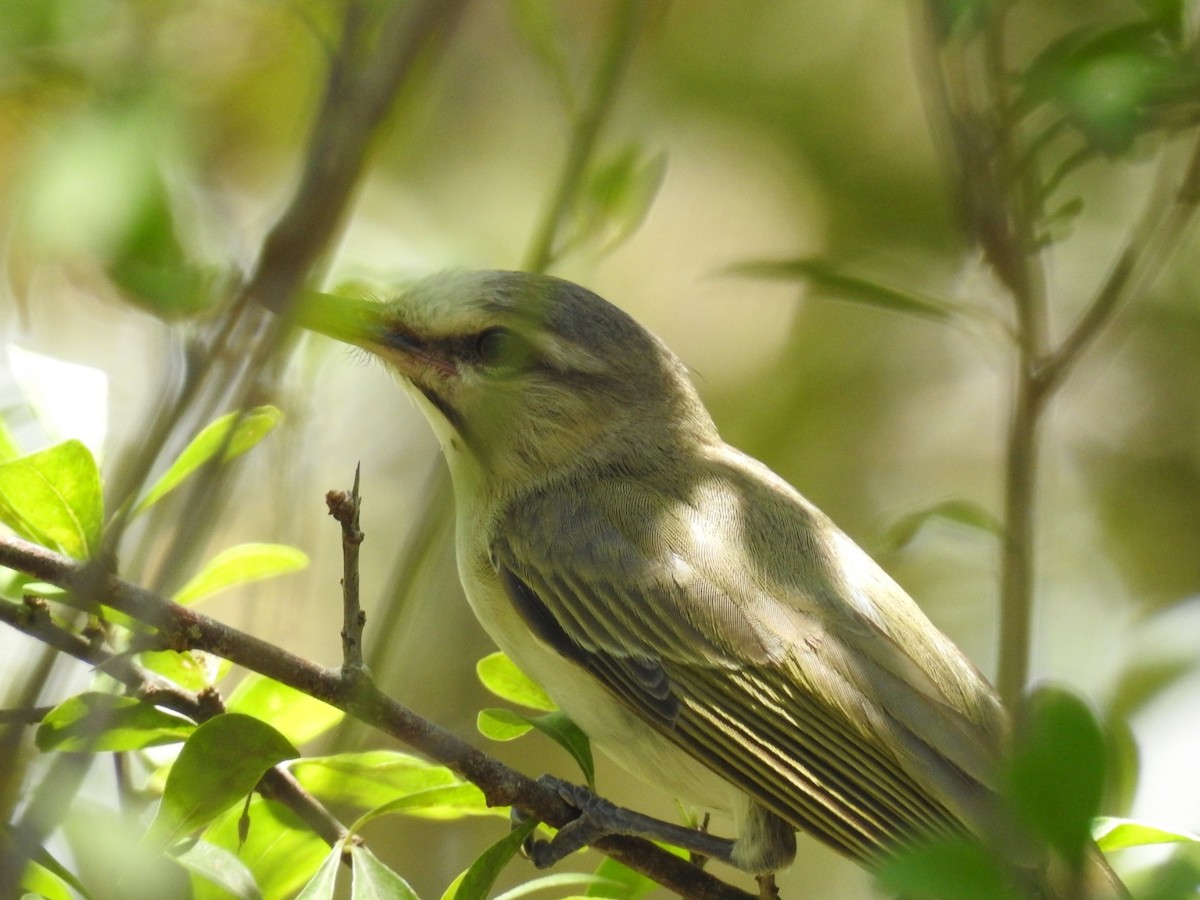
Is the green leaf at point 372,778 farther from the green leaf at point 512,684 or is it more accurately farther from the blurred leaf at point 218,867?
the green leaf at point 512,684

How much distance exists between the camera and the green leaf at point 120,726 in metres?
1.96

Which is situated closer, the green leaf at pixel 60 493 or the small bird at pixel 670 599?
the green leaf at pixel 60 493

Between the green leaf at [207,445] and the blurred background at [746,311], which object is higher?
the blurred background at [746,311]

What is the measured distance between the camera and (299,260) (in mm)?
1100

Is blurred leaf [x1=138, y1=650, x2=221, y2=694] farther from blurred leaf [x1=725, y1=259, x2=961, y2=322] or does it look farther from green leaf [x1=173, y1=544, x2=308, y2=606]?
blurred leaf [x1=725, y1=259, x2=961, y2=322]

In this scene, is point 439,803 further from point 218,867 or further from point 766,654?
point 766,654

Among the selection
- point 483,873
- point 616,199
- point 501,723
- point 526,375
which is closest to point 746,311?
point 526,375

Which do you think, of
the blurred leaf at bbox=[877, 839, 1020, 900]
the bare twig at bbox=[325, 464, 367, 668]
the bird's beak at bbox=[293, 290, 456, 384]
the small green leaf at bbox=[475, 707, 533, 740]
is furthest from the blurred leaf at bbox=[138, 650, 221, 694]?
the blurred leaf at bbox=[877, 839, 1020, 900]

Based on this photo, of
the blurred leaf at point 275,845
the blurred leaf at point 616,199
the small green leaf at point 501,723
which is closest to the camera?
the blurred leaf at point 275,845

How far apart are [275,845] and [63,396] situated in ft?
2.85

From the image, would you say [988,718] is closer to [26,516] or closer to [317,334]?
[317,334]

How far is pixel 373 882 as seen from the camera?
2.07 meters

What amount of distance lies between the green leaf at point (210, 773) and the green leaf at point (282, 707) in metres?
0.34

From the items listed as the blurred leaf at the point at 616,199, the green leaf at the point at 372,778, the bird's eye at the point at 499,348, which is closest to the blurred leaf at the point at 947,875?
the green leaf at the point at 372,778
